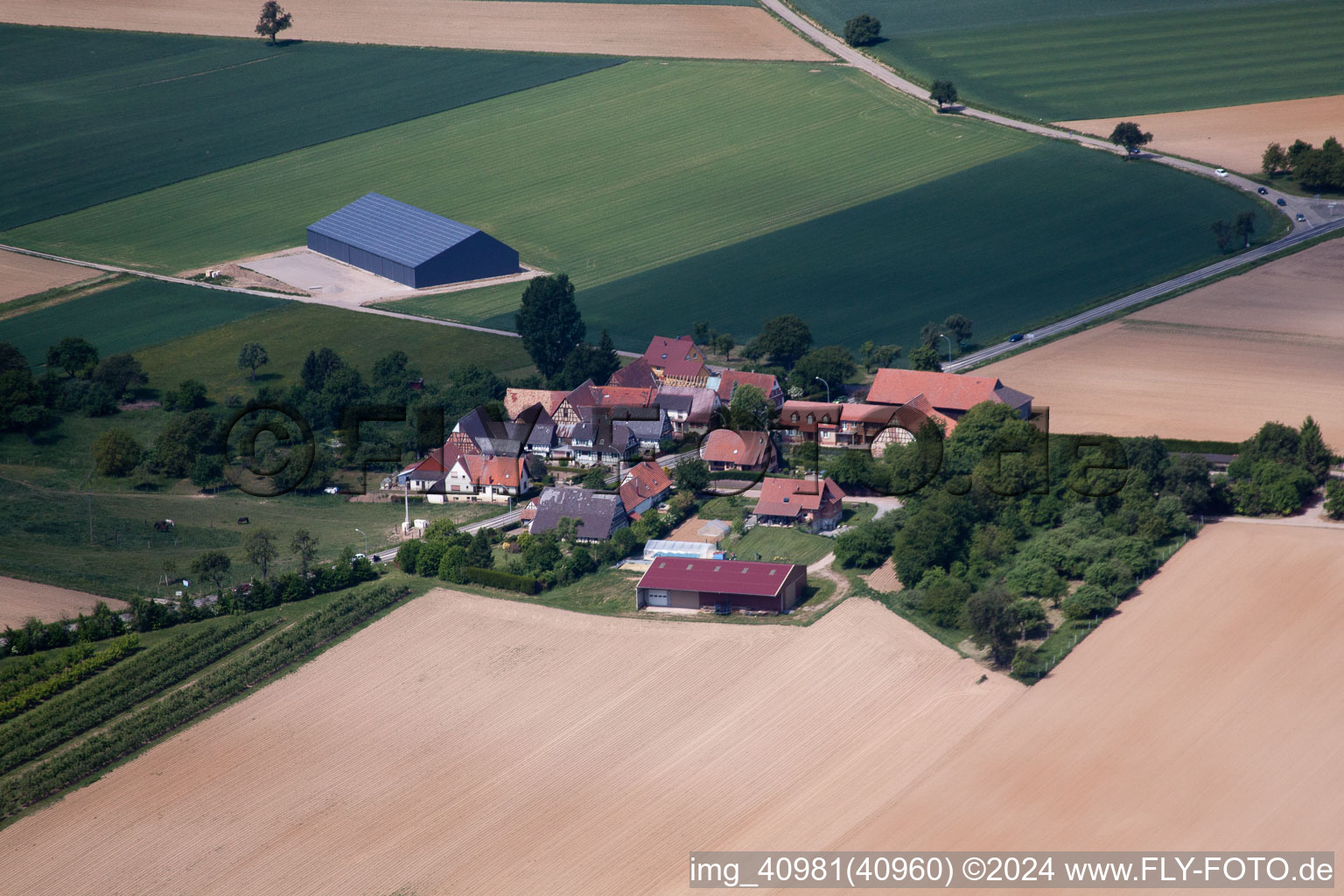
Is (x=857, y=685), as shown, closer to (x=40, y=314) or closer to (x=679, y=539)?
(x=679, y=539)

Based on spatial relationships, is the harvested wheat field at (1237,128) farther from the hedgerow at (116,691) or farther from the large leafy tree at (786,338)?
the hedgerow at (116,691)

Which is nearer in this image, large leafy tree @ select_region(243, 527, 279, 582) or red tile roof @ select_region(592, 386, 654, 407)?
large leafy tree @ select_region(243, 527, 279, 582)

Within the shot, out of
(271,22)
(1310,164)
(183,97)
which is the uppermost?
(271,22)

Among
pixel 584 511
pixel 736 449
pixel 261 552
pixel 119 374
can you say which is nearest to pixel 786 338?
pixel 736 449

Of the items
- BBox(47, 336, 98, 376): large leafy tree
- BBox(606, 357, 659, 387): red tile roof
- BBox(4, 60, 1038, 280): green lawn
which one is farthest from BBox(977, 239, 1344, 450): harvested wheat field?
BBox(47, 336, 98, 376): large leafy tree

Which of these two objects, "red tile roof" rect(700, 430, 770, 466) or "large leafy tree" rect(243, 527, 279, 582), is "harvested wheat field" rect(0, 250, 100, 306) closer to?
"large leafy tree" rect(243, 527, 279, 582)

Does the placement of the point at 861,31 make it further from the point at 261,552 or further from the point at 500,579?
the point at 261,552
